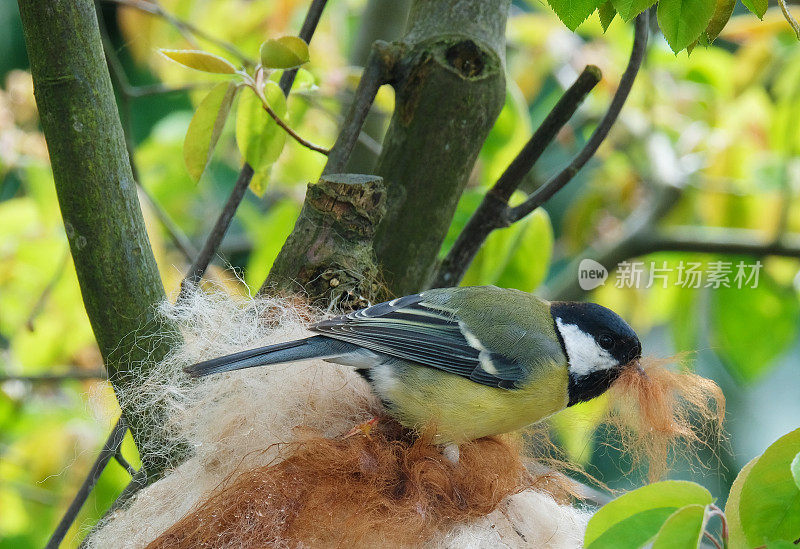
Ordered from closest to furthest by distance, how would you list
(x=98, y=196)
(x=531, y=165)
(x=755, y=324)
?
(x=98, y=196) → (x=531, y=165) → (x=755, y=324)

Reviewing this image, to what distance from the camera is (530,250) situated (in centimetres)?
136

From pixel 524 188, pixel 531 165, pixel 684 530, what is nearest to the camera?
pixel 684 530

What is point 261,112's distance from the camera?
1.00 m

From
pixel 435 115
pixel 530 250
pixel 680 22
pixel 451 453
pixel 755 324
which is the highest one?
pixel 680 22

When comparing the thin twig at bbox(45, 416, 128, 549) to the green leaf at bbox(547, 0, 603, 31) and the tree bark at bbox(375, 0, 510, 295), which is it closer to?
the tree bark at bbox(375, 0, 510, 295)

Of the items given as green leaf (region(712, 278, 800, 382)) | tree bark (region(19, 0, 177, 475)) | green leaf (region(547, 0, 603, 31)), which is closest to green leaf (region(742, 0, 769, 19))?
green leaf (region(547, 0, 603, 31))

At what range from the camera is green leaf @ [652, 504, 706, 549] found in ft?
1.72

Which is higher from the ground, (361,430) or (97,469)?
(361,430)

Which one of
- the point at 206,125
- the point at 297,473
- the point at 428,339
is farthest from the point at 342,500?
the point at 206,125

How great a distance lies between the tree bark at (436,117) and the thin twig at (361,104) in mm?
29

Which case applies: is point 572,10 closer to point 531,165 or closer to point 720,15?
point 720,15

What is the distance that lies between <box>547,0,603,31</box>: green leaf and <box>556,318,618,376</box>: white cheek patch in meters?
0.41

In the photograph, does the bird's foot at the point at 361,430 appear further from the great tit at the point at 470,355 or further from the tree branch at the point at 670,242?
the tree branch at the point at 670,242

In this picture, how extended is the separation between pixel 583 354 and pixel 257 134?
0.51 meters
